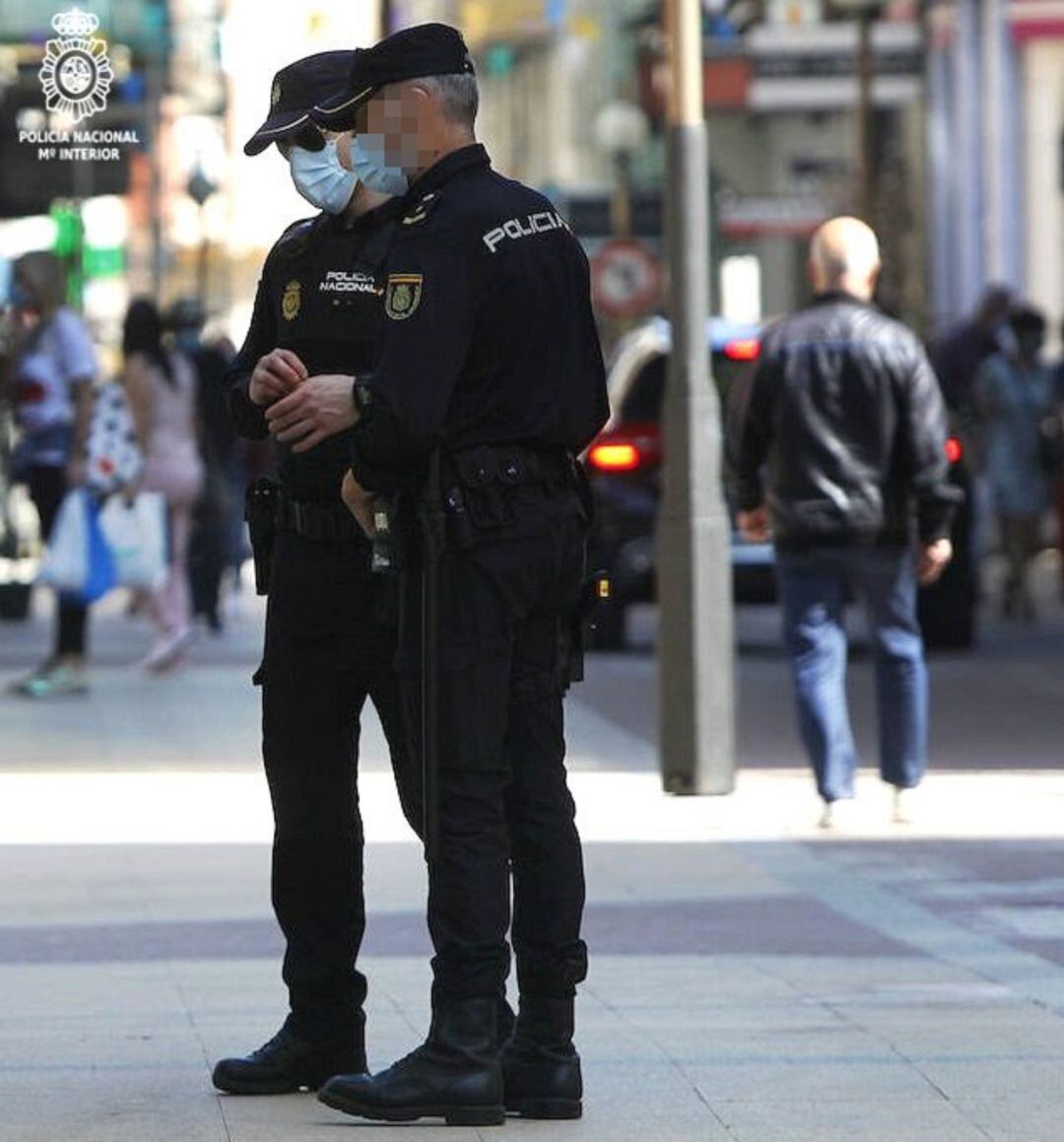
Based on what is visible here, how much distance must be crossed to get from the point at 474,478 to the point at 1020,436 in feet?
53.3

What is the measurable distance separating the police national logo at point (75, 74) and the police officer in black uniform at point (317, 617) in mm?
5700

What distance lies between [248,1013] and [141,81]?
376 inches

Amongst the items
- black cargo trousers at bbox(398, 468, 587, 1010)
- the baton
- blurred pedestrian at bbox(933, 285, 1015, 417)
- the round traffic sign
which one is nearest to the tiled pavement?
black cargo trousers at bbox(398, 468, 587, 1010)

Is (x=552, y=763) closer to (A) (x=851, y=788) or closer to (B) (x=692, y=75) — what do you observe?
(A) (x=851, y=788)

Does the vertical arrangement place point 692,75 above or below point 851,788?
above

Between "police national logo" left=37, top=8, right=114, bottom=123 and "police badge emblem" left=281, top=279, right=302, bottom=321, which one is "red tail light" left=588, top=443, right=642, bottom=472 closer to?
"police national logo" left=37, top=8, right=114, bottom=123

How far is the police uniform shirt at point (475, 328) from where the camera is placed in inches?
267

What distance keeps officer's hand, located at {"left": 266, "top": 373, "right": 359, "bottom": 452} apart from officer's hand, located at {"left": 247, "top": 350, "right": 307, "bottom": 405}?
0.10ft

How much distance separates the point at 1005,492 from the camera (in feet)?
75.2

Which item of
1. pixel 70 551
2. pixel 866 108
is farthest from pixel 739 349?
pixel 866 108

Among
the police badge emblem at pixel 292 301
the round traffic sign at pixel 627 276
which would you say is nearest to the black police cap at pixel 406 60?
the police badge emblem at pixel 292 301

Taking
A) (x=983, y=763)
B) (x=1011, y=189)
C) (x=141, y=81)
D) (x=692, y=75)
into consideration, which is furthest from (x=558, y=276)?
(x=1011, y=189)

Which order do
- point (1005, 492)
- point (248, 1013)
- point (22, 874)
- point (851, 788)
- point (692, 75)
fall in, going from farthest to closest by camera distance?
point (1005, 492) → point (692, 75) → point (851, 788) → point (22, 874) → point (248, 1013)

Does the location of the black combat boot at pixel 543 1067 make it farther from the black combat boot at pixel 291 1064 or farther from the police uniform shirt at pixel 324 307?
the police uniform shirt at pixel 324 307
